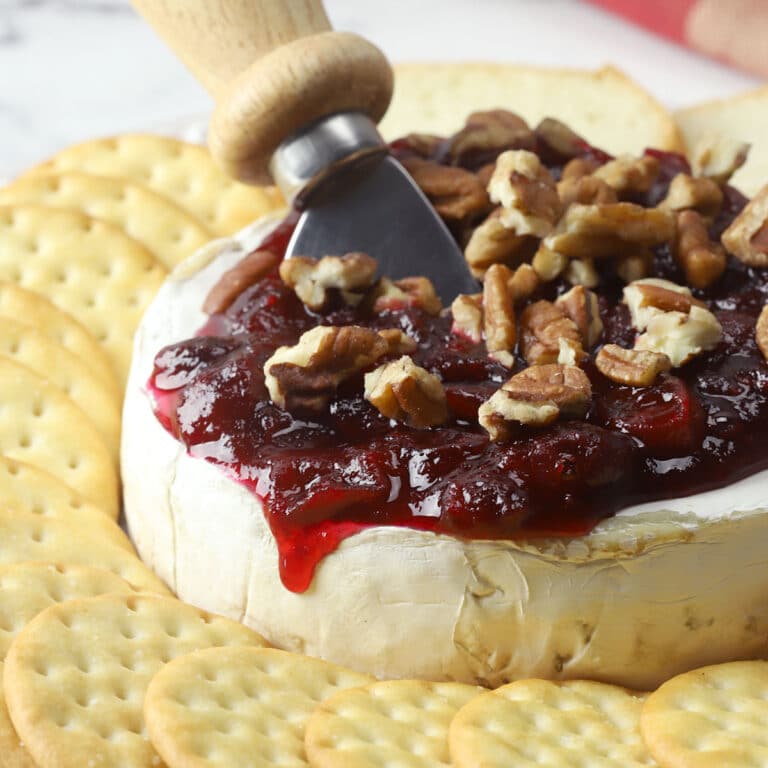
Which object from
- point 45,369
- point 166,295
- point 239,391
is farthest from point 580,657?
point 45,369

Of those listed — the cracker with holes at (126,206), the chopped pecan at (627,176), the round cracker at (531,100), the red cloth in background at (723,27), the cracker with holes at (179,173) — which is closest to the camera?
the chopped pecan at (627,176)

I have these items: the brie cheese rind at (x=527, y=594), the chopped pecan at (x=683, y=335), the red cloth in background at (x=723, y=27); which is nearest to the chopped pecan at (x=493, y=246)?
the chopped pecan at (x=683, y=335)

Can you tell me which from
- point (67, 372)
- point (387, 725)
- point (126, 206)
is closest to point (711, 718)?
point (387, 725)

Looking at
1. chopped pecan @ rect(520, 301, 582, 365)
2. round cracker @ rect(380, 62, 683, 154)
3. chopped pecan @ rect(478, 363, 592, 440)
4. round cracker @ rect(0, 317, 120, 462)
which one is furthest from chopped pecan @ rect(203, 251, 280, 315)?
round cracker @ rect(380, 62, 683, 154)

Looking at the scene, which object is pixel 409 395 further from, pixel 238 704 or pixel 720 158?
pixel 720 158

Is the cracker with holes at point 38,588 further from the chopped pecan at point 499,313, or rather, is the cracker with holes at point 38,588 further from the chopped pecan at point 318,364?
the chopped pecan at point 499,313

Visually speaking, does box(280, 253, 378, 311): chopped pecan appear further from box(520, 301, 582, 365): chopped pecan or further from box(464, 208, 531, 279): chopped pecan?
box(520, 301, 582, 365): chopped pecan

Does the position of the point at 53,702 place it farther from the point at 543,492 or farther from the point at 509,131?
the point at 509,131
